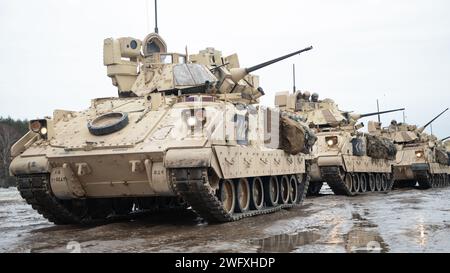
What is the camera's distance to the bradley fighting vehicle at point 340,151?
2019 cm

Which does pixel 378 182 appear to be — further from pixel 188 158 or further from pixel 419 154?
pixel 188 158

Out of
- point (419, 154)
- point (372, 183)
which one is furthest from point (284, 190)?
point (419, 154)

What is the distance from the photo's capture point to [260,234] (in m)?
9.70

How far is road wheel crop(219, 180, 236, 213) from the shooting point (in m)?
11.7

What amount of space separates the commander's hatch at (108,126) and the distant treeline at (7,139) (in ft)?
109

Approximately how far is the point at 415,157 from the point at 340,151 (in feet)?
30.6

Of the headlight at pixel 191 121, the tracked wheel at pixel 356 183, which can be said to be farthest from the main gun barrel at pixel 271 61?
the tracked wheel at pixel 356 183

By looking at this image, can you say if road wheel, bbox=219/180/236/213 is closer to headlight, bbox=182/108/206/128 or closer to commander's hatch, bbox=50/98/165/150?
headlight, bbox=182/108/206/128

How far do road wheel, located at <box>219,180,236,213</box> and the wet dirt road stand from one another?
43cm

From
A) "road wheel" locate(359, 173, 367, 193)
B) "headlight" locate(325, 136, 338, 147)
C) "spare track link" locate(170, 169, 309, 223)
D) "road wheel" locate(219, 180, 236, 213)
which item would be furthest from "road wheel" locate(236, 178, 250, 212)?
"road wheel" locate(359, 173, 367, 193)

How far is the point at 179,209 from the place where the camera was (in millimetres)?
15250

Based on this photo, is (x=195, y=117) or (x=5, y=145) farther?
(x=5, y=145)
